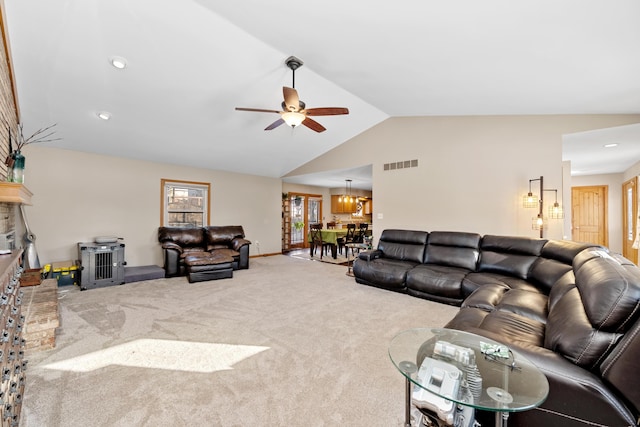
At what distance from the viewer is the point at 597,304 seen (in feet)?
4.26

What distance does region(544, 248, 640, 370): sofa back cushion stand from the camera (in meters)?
1.18

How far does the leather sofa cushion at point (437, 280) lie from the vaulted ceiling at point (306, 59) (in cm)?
247

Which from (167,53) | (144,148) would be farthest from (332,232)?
(167,53)

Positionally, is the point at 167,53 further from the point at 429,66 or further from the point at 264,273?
the point at 264,273

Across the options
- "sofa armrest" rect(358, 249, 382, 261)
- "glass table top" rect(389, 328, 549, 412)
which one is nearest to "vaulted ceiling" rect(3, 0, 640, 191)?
"glass table top" rect(389, 328, 549, 412)

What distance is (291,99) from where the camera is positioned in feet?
9.73

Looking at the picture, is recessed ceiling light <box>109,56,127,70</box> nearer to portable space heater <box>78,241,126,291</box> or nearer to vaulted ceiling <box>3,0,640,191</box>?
vaulted ceiling <box>3,0,640,191</box>

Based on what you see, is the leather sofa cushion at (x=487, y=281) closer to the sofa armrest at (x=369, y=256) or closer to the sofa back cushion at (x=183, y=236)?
the sofa armrest at (x=369, y=256)

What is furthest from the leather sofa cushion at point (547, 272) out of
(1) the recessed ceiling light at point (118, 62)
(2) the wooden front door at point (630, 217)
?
(1) the recessed ceiling light at point (118, 62)

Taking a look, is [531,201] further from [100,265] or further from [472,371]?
[100,265]

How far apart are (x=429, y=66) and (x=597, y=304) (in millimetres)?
2731

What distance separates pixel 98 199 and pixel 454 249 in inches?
261

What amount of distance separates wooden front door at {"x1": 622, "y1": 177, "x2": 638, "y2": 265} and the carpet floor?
17.2 ft

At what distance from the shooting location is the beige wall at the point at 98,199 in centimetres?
471
